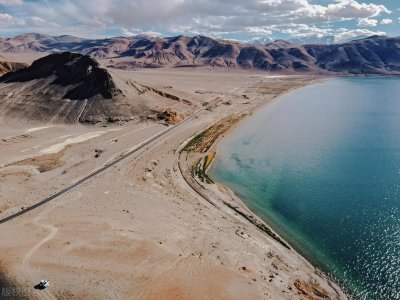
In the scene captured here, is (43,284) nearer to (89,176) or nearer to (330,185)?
(89,176)

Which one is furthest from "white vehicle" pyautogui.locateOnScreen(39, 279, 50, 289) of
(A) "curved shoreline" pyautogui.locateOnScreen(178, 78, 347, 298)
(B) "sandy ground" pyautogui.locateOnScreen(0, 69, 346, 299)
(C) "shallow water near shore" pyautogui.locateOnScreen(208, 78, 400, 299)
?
(C) "shallow water near shore" pyautogui.locateOnScreen(208, 78, 400, 299)

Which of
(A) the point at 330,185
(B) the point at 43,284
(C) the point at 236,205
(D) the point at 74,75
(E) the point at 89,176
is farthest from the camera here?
(D) the point at 74,75

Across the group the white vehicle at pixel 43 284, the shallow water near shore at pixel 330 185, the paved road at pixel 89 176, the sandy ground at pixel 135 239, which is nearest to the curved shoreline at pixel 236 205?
the sandy ground at pixel 135 239

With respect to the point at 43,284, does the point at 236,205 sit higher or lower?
higher

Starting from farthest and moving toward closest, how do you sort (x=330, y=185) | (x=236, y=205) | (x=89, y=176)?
(x=89, y=176) → (x=330, y=185) → (x=236, y=205)

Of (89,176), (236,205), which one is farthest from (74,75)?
(236,205)

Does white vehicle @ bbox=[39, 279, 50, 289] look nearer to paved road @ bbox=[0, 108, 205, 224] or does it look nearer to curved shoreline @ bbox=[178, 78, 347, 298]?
paved road @ bbox=[0, 108, 205, 224]

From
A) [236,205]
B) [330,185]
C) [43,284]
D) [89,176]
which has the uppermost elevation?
[89,176]
